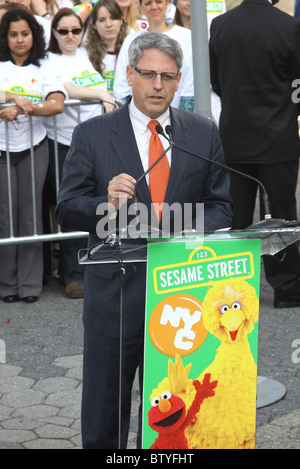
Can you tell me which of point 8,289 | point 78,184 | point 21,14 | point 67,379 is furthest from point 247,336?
point 21,14

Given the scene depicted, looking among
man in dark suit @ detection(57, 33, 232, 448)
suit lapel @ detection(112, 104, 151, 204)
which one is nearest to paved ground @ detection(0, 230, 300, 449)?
man in dark suit @ detection(57, 33, 232, 448)

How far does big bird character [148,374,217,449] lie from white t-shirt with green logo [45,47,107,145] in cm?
446

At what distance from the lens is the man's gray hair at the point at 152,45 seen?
3449 mm

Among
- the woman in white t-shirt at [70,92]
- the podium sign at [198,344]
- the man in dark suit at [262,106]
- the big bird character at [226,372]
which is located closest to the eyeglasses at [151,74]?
the podium sign at [198,344]

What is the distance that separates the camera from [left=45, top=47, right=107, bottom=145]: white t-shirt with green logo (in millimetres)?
7219

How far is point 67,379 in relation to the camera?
17.5 ft

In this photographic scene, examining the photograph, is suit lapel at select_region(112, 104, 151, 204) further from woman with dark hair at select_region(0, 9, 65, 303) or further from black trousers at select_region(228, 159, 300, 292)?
woman with dark hair at select_region(0, 9, 65, 303)

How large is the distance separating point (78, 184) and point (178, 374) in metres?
0.98

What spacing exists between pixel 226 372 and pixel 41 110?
170 inches

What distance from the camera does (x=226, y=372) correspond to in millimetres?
3037

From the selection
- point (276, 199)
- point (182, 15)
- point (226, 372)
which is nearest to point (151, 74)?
point (226, 372)

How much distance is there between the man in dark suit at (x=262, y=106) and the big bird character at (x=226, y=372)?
3568 millimetres

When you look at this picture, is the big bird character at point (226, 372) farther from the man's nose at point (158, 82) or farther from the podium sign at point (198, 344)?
the man's nose at point (158, 82)

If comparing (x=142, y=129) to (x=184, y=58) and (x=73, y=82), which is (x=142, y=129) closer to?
(x=73, y=82)
